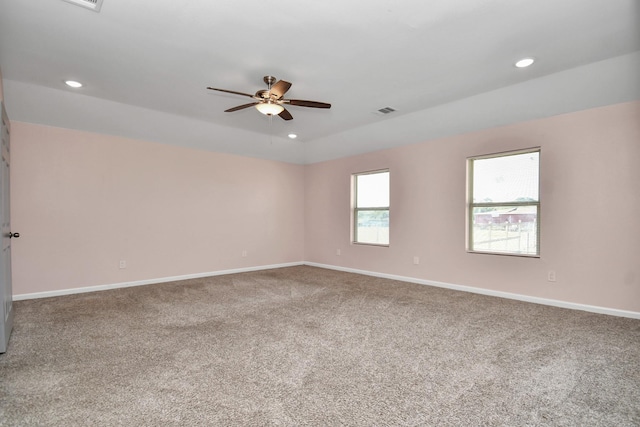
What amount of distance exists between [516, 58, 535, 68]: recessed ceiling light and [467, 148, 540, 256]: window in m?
1.25

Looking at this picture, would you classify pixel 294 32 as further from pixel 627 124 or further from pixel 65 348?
pixel 627 124

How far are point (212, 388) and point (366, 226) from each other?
4.58 metres

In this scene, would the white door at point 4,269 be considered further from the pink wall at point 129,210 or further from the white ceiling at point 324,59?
the pink wall at point 129,210

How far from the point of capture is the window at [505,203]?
13.5 ft

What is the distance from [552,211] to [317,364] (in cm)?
347

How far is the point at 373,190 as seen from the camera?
6027mm

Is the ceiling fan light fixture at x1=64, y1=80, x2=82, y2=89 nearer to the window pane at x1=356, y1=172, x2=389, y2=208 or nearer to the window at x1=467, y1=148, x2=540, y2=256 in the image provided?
the window pane at x1=356, y1=172, x2=389, y2=208

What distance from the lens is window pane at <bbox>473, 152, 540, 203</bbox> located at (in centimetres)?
411

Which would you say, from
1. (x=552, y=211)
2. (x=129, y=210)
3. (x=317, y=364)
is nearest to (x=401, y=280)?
(x=552, y=211)

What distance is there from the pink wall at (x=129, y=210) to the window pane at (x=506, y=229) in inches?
156

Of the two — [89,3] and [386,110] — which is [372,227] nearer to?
[386,110]

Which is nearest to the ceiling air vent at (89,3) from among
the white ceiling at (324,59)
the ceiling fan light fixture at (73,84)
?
the white ceiling at (324,59)

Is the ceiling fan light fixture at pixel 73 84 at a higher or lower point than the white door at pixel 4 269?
higher

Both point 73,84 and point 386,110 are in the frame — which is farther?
point 386,110
